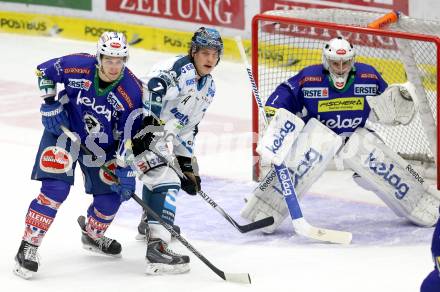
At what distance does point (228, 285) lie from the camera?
6.01 metres

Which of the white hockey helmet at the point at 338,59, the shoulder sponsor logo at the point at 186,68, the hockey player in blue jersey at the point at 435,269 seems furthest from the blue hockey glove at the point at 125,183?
the hockey player in blue jersey at the point at 435,269

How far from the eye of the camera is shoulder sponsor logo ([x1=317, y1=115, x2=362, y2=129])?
710cm

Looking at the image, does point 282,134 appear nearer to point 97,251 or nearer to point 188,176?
point 188,176

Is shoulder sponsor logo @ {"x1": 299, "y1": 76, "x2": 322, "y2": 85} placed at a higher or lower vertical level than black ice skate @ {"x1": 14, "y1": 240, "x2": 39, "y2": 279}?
higher

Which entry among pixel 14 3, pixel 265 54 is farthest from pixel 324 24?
pixel 14 3

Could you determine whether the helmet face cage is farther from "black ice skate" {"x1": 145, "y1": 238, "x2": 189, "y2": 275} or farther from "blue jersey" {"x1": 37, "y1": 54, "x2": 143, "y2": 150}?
"black ice skate" {"x1": 145, "y1": 238, "x2": 189, "y2": 275}

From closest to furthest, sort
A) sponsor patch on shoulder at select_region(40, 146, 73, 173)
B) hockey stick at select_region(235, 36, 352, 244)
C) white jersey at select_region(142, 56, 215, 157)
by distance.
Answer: sponsor patch on shoulder at select_region(40, 146, 73, 173), white jersey at select_region(142, 56, 215, 157), hockey stick at select_region(235, 36, 352, 244)

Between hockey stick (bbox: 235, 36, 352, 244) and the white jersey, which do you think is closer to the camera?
the white jersey

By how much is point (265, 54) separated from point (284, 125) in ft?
4.29

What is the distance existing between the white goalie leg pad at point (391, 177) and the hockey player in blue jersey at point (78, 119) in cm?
145

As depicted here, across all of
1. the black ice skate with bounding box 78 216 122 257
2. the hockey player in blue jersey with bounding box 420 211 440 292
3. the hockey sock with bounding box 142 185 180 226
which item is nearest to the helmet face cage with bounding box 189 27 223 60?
the hockey sock with bounding box 142 185 180 226

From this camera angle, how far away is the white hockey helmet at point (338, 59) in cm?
691

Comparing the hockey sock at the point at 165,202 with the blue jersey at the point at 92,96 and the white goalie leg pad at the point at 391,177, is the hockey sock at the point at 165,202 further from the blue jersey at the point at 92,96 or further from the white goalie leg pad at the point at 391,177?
the white goalie leg pad at the point at 391,177

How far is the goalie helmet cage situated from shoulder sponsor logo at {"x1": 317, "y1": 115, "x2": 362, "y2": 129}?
1.22 feet
